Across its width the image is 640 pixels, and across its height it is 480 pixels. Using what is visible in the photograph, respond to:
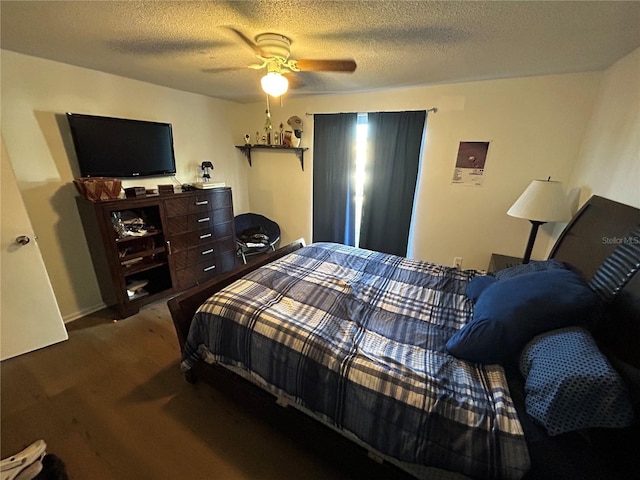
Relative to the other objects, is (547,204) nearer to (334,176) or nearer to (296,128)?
(334,176)

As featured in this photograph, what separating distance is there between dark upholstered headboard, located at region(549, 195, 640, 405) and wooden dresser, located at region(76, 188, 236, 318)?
325cm

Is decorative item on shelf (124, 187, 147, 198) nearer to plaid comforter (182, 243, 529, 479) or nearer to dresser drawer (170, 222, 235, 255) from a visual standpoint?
dresser drawer (170, 222, 235, 255)

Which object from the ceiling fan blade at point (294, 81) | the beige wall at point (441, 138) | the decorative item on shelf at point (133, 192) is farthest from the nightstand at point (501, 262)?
the decorative item on shelf at point (133, 192)

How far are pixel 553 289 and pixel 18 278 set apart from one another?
11.1ft

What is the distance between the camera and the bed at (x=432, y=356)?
2.85 ft

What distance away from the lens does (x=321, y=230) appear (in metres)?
3.57

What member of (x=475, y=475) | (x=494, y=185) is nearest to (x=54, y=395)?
(x=475, y=475)

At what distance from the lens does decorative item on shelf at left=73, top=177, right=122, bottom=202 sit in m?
2.14

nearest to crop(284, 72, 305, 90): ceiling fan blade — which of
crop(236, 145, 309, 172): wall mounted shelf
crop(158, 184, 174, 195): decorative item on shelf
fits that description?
crop(236, 145, 309, 172): wall mounted shelf

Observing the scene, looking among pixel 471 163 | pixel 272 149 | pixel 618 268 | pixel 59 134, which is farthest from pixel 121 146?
pixel 618 268

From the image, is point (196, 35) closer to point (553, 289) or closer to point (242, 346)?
point (242, 346)

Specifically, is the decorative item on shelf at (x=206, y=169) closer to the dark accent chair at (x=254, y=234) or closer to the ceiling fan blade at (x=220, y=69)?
the dark accent chair at (x=254, y=234)

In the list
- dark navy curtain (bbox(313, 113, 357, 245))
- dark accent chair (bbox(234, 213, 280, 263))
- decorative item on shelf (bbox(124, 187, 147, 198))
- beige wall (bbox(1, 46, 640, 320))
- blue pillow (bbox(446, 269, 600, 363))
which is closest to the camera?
blue pillow (bbox(446, 269, 600, 363))

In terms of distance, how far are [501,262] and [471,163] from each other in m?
1.02
